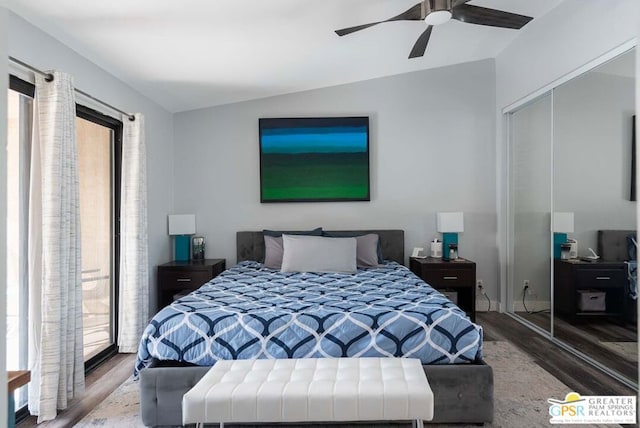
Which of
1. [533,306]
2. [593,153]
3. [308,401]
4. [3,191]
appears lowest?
[533,306]

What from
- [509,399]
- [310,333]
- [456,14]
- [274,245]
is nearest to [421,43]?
[456,14]

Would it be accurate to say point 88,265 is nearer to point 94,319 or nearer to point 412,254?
point 94,319

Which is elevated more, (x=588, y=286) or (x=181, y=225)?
(x=181, y=225)

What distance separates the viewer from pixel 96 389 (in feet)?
9.18

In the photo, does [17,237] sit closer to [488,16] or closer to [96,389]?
[96,389]

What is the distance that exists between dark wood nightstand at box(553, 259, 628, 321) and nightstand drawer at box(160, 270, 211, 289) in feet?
10.4

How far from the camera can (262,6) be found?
2664 millimetres

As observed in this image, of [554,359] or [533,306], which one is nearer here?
[554,359]

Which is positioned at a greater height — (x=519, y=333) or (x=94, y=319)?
(x=94, y=319)

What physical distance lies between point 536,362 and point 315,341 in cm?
191

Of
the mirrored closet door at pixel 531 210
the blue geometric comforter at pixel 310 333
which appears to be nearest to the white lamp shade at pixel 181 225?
the blue geometric comforter at pixel 310 333

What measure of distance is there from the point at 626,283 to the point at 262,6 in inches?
→ 118

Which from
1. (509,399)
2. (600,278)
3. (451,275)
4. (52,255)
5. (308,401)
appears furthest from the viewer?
(451,275)

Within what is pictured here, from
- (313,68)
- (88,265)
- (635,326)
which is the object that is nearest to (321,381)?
(635,326)
